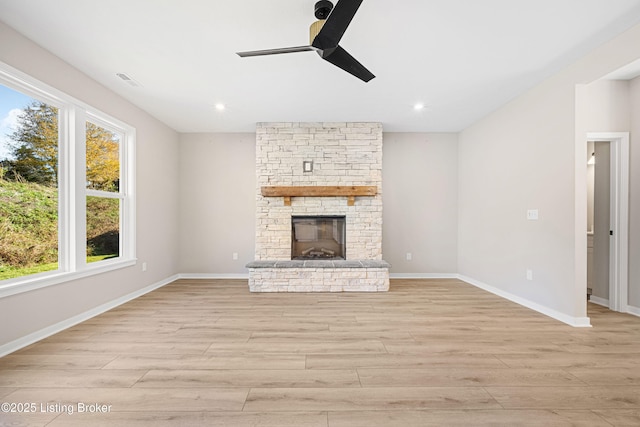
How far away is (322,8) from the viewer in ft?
5.99

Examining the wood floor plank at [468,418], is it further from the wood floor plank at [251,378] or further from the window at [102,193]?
the window at [102,193]

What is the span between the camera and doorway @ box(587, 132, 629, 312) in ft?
9.64

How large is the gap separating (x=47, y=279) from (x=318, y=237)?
3.15 meters

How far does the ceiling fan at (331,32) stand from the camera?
1.53 metres

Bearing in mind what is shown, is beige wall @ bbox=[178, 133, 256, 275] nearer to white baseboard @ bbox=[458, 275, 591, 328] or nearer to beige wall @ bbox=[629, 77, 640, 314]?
white baseboard @ bbox=[458, 275, 591, 328]

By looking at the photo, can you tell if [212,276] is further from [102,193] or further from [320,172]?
[320,172]

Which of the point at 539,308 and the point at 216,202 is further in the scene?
the point at 216,202

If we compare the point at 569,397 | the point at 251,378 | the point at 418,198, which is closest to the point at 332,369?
the point at 251,378

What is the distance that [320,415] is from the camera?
4.72 ft

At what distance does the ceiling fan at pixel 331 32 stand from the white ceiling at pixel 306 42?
0.13 m

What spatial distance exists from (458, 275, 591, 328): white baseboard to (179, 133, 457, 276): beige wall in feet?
2.76

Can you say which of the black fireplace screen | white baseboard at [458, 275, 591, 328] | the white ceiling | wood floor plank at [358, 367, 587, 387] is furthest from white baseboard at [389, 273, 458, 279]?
wood floor plank at [358, 367, 587, 387]

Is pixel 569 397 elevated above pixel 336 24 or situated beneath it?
situated beneath

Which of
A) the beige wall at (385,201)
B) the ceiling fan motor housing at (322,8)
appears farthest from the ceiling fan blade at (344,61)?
the beige wall at (385,201)
